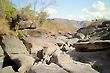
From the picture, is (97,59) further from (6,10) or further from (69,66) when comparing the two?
(6,10)

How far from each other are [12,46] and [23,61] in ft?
4.87

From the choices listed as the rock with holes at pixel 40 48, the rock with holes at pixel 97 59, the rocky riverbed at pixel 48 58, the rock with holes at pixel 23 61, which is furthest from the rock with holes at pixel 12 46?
the rock with holes at pixel 97 59

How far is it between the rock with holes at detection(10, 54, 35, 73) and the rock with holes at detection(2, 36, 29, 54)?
1.15ft

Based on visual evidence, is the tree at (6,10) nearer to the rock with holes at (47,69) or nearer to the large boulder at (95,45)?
the large boulder at (95,45)

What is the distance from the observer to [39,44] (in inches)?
547

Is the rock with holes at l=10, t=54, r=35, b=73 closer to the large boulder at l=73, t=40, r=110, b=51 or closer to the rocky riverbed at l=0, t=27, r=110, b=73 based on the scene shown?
the rocky riverbed at l=0, t=27, r=110, b=73

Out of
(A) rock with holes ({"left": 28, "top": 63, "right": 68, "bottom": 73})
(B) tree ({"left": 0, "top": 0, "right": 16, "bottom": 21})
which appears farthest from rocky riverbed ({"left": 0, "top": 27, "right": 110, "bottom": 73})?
(B) tree ({"left": 0, "top": 0, "right": 16, "bottom": 21})

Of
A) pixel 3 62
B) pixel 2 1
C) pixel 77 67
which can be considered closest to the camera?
pixel 77 67

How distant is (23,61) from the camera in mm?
10273

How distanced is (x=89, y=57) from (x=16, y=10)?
5.94 meters

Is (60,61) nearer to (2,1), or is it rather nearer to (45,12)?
(2,1)

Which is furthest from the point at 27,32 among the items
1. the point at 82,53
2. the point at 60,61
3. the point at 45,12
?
the point at 45,12

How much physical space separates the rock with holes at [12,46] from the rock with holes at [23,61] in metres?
0.35

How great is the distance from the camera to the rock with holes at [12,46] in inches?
443
